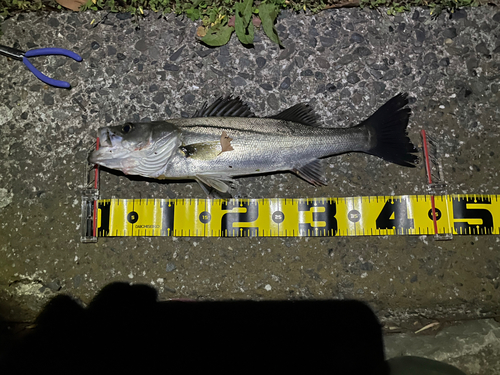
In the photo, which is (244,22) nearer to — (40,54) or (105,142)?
(105,142)

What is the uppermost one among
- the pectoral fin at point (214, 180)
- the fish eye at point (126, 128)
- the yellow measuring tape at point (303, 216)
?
the fish eye at point (126, 128)

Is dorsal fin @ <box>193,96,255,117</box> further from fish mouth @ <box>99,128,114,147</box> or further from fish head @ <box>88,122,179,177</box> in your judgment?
fish mouth @ <box>99,128,114,147</box>

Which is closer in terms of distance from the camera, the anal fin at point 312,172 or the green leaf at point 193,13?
the anal fin at point 312,172

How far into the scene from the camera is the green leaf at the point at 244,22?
306cm

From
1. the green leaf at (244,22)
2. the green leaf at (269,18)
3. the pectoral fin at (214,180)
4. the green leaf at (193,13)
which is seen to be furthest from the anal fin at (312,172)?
the green leaf at (193,13)

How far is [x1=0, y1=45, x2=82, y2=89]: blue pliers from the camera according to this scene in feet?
10.3

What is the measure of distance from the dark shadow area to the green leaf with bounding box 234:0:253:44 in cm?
264

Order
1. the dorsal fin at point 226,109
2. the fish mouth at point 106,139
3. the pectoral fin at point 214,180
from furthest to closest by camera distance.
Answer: the dorsal fin at point 226,109
the pectoral fin at point 214,180
the fish mouth at point 106,139

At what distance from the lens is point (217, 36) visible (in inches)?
123

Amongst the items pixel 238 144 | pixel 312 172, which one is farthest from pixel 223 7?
pixel 312 172

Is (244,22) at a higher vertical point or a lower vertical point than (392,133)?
higher

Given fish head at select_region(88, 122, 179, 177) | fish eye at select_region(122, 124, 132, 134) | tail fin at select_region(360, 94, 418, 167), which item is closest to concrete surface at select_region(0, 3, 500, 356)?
tail fin at select_region(360, 94, 418, 167)

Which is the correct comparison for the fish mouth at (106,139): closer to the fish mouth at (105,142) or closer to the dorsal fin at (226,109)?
the fish mouth at (105,142)

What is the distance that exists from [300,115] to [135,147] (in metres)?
1.56
